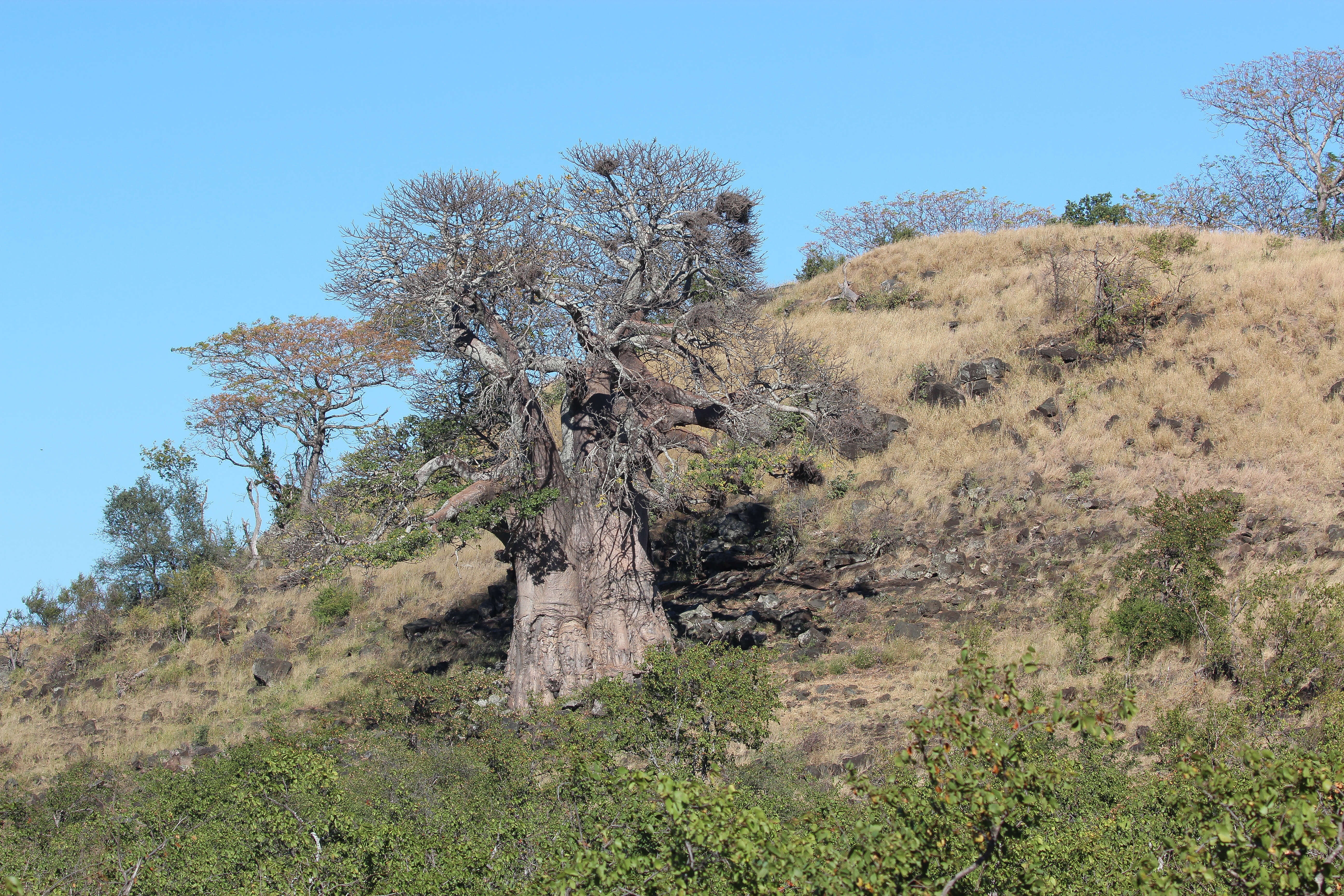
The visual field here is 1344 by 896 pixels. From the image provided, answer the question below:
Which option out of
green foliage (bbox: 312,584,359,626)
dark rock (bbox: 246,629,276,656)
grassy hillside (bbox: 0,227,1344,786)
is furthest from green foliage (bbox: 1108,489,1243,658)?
dark rock (bbox: 246,629,276,656)

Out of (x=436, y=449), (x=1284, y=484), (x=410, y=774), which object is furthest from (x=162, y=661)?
(x=1284, y=484)

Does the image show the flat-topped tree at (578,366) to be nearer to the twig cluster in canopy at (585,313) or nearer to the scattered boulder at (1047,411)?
the twig cluster in canopy at (585,313)

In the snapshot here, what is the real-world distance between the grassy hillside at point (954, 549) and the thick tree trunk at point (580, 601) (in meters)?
2.29

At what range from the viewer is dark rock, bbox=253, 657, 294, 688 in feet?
65.2

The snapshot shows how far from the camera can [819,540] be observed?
2053cm

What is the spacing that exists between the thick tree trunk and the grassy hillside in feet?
7.52

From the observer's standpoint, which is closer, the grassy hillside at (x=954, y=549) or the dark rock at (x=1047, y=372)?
the grassy hillside at (x=954, y=549)

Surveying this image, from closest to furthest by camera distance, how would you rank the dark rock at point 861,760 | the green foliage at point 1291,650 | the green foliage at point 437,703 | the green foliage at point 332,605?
the dark rock at point 861,760, the green foliage at point 1291,650, the green foliage at point 437,703, the green foliage at point 332,605

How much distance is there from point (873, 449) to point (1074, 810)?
13.8m

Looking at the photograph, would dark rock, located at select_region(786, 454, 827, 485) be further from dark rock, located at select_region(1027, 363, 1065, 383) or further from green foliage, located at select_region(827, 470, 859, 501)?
dark rock, located at select_region(1027, 363, 1065, 383)

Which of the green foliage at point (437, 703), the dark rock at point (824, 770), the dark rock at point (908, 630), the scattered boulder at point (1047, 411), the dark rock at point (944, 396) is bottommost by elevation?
the dark rock at point (824, 770)

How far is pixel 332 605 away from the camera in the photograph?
22406mm

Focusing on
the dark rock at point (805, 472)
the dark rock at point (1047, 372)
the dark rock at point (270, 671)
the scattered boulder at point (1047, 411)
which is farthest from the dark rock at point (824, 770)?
the dark rock at point (1047, 372)

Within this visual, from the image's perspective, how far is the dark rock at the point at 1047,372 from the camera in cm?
2341
